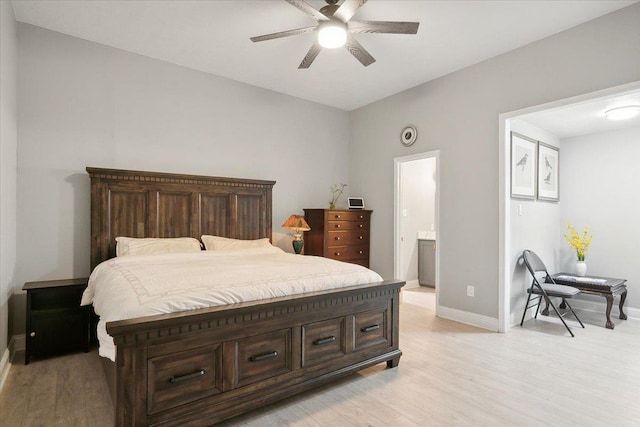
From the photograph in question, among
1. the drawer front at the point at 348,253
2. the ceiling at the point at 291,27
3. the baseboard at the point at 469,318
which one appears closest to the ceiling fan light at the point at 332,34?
the ceiling at the point at 291,27

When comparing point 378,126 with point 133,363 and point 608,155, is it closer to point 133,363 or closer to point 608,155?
point 608,155

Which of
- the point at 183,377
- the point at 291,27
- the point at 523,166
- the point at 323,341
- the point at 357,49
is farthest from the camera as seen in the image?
the point at 523,166

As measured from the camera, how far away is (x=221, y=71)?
415cm

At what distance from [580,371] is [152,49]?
4.97 meters

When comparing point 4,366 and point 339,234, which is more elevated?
point 339,234

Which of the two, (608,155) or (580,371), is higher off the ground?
(608,155)

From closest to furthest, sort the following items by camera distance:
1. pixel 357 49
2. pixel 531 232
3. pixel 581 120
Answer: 1. pixel 357 49
2. pixel 581 120
3. pixel 531 232

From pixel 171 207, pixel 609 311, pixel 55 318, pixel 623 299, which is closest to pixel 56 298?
pixel 55 318

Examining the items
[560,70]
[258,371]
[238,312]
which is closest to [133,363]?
[238,312]

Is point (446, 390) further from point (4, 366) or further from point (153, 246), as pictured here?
point (4, 366)

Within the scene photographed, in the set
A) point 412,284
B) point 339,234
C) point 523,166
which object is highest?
point 523,166

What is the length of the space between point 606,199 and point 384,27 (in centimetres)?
409

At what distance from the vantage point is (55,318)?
2.89 m

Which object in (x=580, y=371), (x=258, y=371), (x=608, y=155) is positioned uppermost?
(x=608, y=155)
